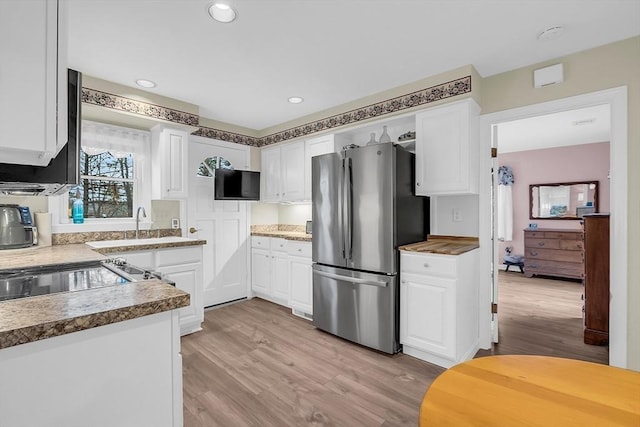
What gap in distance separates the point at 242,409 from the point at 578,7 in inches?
127

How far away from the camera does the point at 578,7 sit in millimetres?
1833

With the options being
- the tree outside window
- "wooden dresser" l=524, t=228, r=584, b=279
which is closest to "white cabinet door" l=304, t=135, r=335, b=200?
the tree outside window

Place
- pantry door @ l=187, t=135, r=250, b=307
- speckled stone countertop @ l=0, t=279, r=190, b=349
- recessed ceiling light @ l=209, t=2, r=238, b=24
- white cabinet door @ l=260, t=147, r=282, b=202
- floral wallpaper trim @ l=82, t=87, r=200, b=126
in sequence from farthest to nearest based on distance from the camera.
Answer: white cabinet door @ l=260, t=147, r=282, b=202 → pantry door @ l=187, t=135, r=250, b=307 → floral wallpaper trim @ l=82, t=87, r=200, b=126 → recessed ceiling light @ l=209, t=2, r=238, b=24 → speckled stone countertop @ l=0, t=279, r=190, b=349

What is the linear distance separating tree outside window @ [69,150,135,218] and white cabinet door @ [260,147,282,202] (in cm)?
164

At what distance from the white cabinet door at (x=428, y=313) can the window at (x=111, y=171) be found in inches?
118

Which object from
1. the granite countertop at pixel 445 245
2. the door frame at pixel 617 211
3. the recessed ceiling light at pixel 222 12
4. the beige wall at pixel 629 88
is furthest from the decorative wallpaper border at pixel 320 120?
the recessed ceiling light at pixel 222 12

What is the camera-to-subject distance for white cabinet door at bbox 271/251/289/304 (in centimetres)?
375

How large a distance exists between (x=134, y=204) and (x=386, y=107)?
2940 millimetres

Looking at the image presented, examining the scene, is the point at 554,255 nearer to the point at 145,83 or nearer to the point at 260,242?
the point at 260,242

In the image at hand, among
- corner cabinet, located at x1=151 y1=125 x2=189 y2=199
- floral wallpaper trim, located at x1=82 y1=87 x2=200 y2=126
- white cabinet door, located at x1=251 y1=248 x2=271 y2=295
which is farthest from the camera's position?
white cabinet door, located at x1=251 y1=248 x2=271 y2=295

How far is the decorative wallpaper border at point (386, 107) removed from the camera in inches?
103

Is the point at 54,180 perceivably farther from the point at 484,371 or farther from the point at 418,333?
the point at 418,333

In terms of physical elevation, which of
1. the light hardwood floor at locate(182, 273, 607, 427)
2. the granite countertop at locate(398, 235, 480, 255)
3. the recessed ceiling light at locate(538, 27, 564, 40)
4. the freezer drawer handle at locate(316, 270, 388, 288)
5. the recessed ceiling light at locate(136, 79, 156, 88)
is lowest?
the light hardwood floor at locate(182, 273, 607, 427)

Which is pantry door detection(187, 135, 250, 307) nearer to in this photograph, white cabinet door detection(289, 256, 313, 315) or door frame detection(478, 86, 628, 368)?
white cabinet door detection(289, 256, 313, 315)
